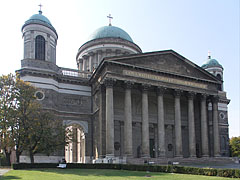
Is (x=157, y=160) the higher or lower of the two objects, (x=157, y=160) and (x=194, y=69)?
the lower

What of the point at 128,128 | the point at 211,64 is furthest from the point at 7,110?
the point at 211,64

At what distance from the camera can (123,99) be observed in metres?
46.8

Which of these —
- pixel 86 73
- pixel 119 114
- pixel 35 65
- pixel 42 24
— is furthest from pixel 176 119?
pixel 42 24

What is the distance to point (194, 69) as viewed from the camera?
48094 mm

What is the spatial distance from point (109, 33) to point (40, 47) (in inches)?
776

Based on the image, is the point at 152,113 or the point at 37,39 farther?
the point at 152,113

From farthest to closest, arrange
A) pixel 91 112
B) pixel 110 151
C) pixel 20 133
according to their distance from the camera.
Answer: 1. pixel 91 112
2. pixel 110 151
3. pixel 20 133

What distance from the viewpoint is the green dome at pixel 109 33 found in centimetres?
6134

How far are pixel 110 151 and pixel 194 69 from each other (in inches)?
813

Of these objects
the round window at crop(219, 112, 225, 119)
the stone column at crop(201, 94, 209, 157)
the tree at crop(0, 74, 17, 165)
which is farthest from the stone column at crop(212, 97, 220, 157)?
the tree at crop(0, 74, 17, 165)

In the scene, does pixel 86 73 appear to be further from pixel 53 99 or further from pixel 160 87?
pixel 160 87

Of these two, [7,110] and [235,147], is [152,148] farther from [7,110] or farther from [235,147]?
[235,147]

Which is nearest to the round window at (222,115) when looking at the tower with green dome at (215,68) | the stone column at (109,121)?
the tower with green dome at (215,68)

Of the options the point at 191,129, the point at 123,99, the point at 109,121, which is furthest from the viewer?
the point at 123,99
